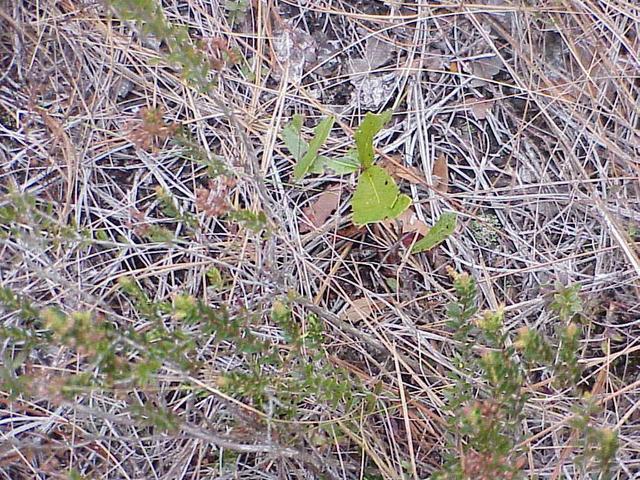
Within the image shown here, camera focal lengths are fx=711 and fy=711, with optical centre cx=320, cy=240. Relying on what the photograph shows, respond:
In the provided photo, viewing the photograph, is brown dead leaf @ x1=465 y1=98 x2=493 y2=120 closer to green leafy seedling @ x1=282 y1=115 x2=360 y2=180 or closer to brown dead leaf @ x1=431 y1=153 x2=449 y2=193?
brown dead leaf @ x1=431 y1=153 x2=449 y2=193

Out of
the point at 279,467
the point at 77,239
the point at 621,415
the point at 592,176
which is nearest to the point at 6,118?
the point at 77,239

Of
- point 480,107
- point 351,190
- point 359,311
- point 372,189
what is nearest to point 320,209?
point 351,190

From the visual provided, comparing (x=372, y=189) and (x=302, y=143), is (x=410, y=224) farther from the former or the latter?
(x=302, y=143)

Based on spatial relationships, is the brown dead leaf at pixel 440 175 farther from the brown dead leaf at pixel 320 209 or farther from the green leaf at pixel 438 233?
the brown dead leaf at pixel 320 209

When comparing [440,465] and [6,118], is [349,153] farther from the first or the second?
[6,118]

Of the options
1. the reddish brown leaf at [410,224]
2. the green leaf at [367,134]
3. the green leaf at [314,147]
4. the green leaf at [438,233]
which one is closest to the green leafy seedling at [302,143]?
the green leaf at [314,147]

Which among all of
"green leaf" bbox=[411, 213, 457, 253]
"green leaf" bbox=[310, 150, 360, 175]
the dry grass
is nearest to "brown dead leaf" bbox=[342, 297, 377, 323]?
the dry grass
